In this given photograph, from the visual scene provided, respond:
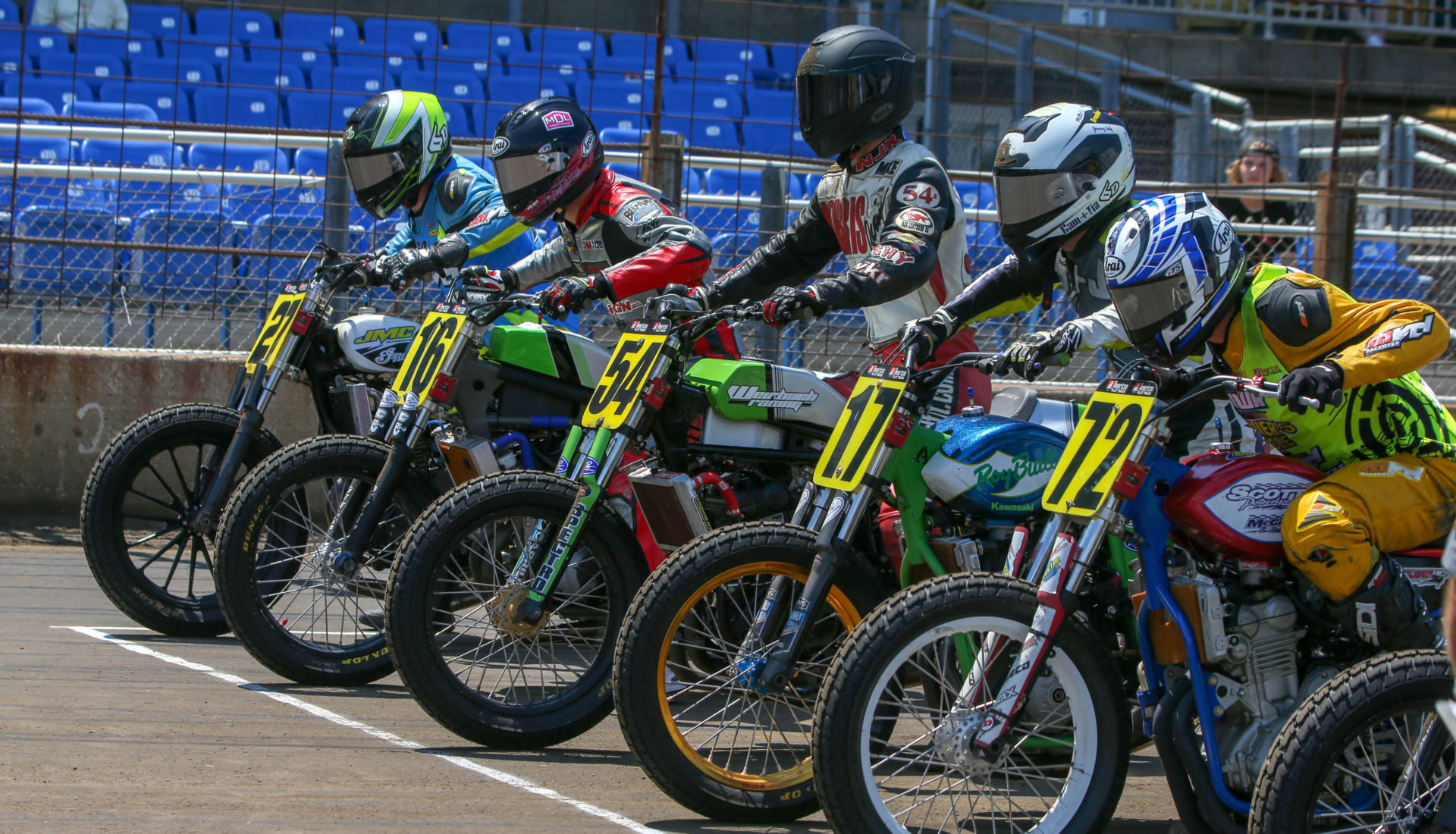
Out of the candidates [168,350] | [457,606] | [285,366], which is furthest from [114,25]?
[457,606]

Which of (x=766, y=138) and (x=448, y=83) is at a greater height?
(x=448, y=83)

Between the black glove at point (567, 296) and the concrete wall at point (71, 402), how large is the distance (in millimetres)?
3502

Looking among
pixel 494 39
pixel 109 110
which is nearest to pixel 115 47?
pixel 109 110

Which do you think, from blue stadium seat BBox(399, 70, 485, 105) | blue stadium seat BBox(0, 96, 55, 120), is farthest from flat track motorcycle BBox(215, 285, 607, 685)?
blue stadium seat BBox(0, 96, 55, 120)

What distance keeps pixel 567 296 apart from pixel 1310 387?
2425 millimetres

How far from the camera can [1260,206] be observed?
9102 millimetres

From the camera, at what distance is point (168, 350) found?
8.25 metres

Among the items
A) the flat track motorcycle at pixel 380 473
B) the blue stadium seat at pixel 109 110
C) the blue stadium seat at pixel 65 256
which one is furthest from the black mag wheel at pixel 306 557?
the blue stadium seat at pixel 109 110

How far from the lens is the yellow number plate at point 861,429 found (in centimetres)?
384

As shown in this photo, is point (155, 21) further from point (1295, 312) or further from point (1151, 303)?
point (1295, 312)

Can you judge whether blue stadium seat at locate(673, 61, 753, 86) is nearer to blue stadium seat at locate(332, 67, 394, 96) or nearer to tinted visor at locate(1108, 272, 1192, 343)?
blue stadium seat at locate(332, 67, 394, 96)

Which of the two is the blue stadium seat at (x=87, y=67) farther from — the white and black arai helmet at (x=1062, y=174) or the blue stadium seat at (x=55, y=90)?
the white and black arai helmet at (x=1062, y=174)

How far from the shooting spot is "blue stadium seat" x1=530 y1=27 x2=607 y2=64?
11.1m

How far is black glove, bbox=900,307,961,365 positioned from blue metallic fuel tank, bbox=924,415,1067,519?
0.80 feet
